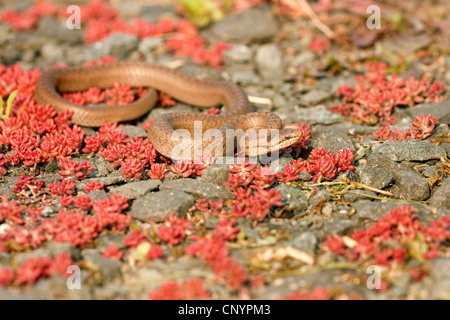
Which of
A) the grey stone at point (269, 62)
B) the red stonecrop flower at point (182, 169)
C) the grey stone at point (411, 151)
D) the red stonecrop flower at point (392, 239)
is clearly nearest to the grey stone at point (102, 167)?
the red stonecrop flower at point (182, 169)

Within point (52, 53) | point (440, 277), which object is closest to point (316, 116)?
point (440, 277)

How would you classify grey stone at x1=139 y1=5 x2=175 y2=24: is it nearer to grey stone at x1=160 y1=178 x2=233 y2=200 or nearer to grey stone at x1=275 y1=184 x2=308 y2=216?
grey stone at x1=160 y1=178 x2=233 y2=200

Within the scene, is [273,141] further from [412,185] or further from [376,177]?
[412,185]

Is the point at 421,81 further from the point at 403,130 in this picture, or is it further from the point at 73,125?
the point at 73,125

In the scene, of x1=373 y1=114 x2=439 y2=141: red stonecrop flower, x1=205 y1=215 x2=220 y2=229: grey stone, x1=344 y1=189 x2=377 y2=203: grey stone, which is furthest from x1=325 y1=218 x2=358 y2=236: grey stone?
x1=373 y1=114 x2=439 y2=141: red stonecrop flower

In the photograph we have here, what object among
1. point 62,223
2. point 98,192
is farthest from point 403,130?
point 62,223
